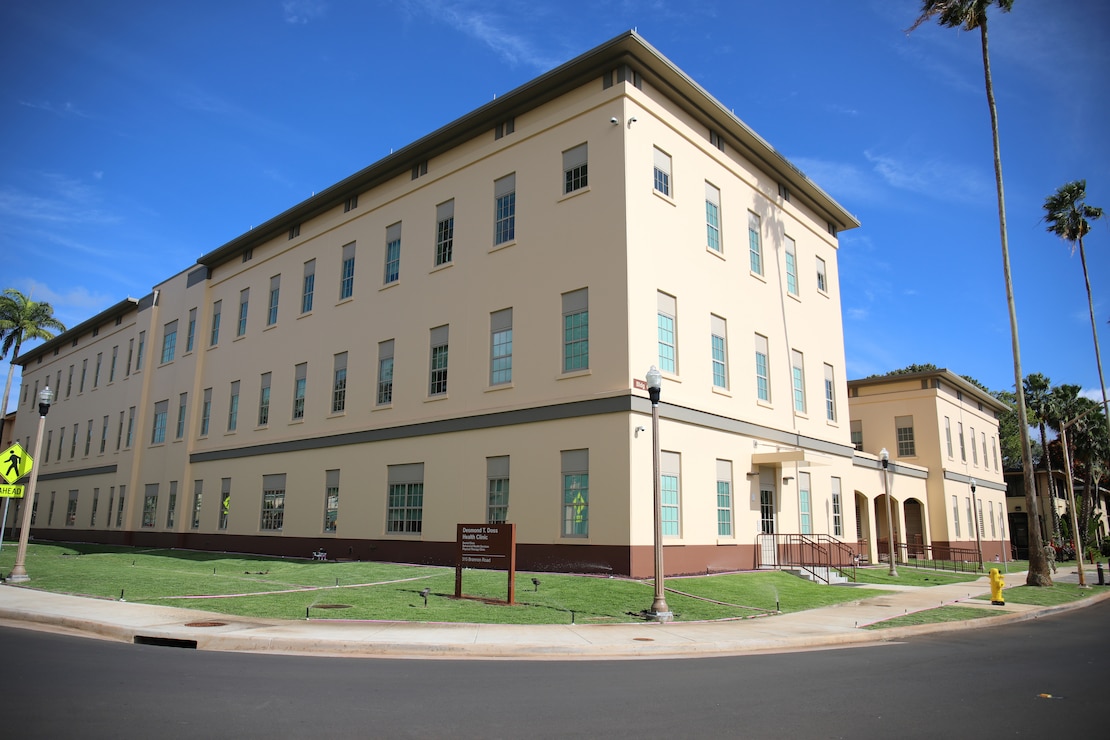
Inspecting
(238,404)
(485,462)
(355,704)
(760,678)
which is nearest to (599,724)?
(355,704)

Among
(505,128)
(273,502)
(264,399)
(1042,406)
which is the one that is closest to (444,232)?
(505,128)

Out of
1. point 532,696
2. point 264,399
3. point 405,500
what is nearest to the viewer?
point 532,696

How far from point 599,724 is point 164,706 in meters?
3.96

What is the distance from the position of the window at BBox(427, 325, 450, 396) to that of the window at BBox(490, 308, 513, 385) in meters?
2.43

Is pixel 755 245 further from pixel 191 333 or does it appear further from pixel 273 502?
pixel 191 333

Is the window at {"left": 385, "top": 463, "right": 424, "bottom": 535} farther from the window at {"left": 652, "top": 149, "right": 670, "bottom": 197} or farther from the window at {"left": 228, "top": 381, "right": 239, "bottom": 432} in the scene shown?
the window at {"left": 228, "top": 381, "right": 239, "bottom": 432}

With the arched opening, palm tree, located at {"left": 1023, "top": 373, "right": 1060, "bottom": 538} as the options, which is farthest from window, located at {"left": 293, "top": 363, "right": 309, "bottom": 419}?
palm tree, located at {"left": 1023, "top": 373, "right": 1060, "bottom": 538}

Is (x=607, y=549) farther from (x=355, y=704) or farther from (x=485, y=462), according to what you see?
(x=355, y=704)

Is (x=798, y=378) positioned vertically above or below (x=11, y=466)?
above

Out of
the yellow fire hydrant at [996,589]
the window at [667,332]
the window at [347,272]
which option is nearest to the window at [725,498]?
the window at [667,332]

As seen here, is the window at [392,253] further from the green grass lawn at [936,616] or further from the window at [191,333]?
the green grass lawn at [936,616]

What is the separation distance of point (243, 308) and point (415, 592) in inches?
1028

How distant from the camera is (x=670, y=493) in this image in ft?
70.9

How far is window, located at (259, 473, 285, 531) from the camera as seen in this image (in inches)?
1280
